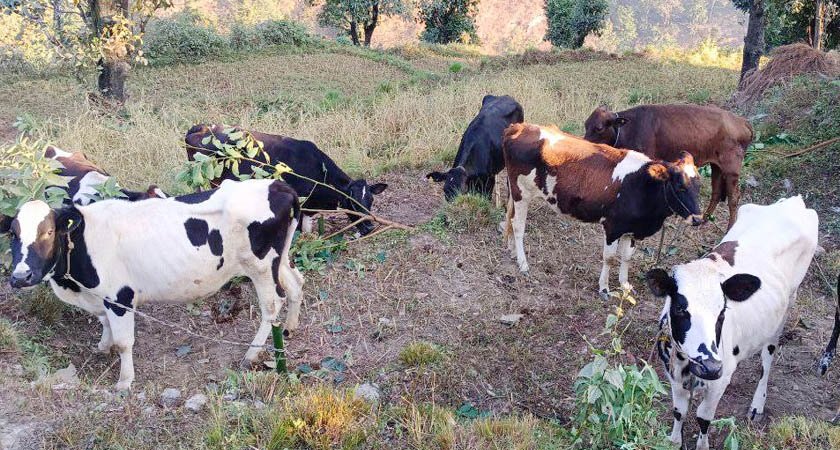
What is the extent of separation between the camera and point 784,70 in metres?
12.5

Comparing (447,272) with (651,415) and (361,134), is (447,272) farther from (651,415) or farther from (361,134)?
(361,134)

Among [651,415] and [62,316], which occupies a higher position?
[651,415]

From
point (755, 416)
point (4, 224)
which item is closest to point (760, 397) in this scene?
point (755, 416)

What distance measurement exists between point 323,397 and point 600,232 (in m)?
4.65

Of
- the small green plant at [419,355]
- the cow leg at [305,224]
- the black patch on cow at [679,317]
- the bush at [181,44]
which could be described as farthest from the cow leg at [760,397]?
the bush at [181,44]

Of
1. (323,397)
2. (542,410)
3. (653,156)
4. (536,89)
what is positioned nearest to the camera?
(323,397)

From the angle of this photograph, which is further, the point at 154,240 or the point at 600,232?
the point at 600,232

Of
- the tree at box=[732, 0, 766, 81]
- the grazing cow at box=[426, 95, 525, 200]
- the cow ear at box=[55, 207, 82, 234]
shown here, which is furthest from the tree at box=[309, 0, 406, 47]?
the cow ear at box=[55, 207, 82, 234]

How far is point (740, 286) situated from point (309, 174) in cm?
477

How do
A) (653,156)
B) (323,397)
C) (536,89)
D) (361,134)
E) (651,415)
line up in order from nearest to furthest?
(651,415) → (323,397) → (653,156) → (361,134) → (536,89)

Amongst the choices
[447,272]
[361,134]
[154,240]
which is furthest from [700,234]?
[154,240]

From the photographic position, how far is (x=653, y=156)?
796 centimetres

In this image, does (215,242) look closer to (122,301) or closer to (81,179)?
(122,301)

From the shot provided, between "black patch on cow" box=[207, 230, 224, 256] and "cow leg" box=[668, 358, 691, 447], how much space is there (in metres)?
3.42
